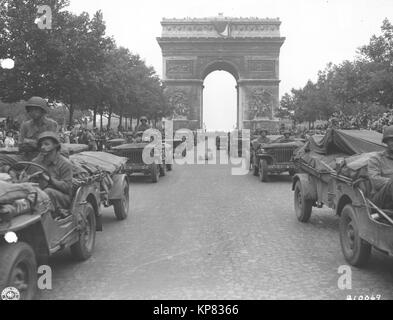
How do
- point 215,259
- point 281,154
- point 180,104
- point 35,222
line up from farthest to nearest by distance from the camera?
point 180,104
point 281,154
point 215,259
point 35,222

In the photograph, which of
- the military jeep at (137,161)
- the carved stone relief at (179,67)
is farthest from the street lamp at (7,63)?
the carved stone relief at (179,67)

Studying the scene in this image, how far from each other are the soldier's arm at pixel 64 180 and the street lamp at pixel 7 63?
1744 cm

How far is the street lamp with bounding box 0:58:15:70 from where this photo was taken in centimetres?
2188

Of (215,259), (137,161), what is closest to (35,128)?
(215,259)

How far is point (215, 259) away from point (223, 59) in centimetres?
5363

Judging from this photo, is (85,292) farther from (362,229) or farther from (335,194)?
(335,194)

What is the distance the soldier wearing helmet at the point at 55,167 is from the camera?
5727 mm

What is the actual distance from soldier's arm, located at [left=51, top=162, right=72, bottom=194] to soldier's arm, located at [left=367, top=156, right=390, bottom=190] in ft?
10.7

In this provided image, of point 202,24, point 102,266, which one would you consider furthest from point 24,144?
point 202,24

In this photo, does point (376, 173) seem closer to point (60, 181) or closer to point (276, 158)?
point (60, 181)

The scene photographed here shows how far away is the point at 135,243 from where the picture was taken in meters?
7.29

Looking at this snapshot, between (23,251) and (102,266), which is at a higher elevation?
(23,251)

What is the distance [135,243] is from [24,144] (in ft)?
6.50

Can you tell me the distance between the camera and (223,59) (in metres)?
58.5
